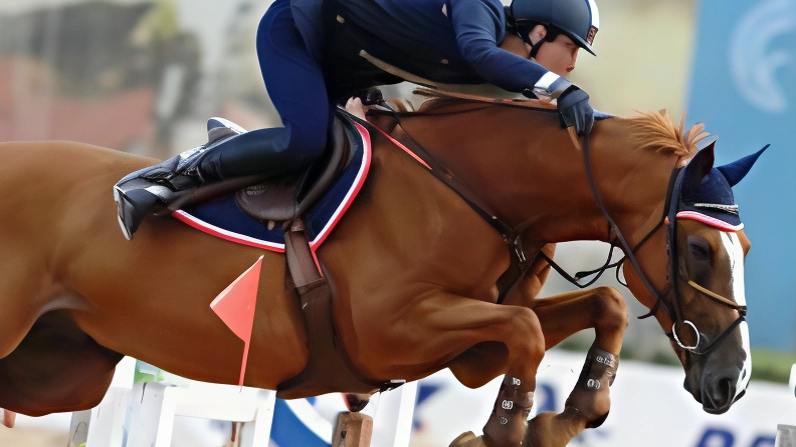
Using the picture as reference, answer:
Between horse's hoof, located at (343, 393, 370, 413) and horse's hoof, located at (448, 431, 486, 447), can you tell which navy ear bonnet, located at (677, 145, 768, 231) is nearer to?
horse's hoof, located at (448, 431, 486, 447)

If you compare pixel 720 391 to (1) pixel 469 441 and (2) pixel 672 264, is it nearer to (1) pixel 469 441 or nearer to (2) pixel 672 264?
(2) pixel 672 264

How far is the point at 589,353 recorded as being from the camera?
3.04 m

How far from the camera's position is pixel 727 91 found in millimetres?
6508

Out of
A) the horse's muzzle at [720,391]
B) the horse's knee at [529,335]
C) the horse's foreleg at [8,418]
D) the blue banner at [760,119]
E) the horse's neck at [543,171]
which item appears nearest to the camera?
the horse's muzzle at [720,391]

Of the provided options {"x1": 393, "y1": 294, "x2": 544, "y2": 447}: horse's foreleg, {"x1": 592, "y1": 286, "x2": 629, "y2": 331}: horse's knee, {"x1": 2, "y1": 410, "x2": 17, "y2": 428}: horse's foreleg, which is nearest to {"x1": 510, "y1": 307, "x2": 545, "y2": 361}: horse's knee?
{"x1": 393, "y1": 294, "x2": 544, "y2": 447}: horse's foreleg

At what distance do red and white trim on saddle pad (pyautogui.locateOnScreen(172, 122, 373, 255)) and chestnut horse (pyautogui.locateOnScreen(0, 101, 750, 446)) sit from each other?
0.09ft

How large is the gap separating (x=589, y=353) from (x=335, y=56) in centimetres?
127

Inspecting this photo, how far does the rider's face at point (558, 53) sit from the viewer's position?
2.96 m

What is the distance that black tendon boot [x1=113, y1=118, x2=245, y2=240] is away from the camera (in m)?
2.98

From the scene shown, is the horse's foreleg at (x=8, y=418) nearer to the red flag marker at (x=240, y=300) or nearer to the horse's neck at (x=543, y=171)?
the red flag marker at (x=240, y=300)

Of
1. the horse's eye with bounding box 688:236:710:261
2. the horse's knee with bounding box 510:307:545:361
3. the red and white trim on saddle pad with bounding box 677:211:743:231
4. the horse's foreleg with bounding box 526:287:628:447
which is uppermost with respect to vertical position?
the red and white trim on saddle pad with bounding box 677:211:743:231

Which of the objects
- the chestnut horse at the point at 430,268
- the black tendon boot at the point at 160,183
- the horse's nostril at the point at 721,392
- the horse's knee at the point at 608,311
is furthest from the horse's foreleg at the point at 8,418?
the horse's nostril at the point at 721,392

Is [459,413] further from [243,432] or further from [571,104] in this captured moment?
[571,104]

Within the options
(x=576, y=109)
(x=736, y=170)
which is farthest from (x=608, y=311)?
(x=576, y=109)
